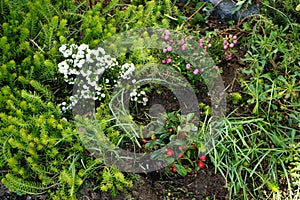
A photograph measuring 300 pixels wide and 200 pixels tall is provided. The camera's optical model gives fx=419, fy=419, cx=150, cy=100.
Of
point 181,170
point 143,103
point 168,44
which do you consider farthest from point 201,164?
point 168,44

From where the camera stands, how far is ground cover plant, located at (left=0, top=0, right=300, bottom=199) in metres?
2.74

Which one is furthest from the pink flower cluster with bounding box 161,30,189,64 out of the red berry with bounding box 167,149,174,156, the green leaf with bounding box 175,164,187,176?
the green leaf with bounding box 175,164,187,176

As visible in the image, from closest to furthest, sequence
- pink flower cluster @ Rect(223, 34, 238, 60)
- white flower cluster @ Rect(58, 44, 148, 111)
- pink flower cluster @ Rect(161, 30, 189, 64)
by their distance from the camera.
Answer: white flower cluster @ Rect(58, 44, 148, 111) < pink flower cluster @ Rect(161, 30, 189, 64) < pink flower cluster @ Rect(223, 34, 238, 60)

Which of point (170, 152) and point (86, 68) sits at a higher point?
point (86, 68)

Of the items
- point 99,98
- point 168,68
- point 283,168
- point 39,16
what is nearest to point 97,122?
point 99,98

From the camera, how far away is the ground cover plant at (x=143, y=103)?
274 centimetres

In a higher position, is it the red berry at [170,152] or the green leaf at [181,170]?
the red berry at [170,152]

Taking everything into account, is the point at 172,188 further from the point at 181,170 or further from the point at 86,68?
the point at 86,68

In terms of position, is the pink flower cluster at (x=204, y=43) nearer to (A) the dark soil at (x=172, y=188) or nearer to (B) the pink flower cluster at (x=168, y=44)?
(B) the pink flower cluster at (x=168, y=44)

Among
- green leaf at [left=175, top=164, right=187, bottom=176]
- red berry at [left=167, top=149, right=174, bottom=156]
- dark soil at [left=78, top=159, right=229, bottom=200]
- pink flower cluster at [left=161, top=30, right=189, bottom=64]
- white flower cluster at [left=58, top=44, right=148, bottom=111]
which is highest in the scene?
pink flower cluster at [left=161, top=30, right=189, bottom=64]

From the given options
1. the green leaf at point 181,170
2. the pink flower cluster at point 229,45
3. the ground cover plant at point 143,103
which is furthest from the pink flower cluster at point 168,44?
the green leaf at point 181,170

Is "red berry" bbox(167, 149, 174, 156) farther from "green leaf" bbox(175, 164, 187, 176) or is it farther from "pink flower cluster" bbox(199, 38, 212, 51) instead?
"pink flower cluster" bbox(199, 38, 212, 51)

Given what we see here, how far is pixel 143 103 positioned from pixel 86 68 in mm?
482

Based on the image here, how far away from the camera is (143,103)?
3059 millimetres
